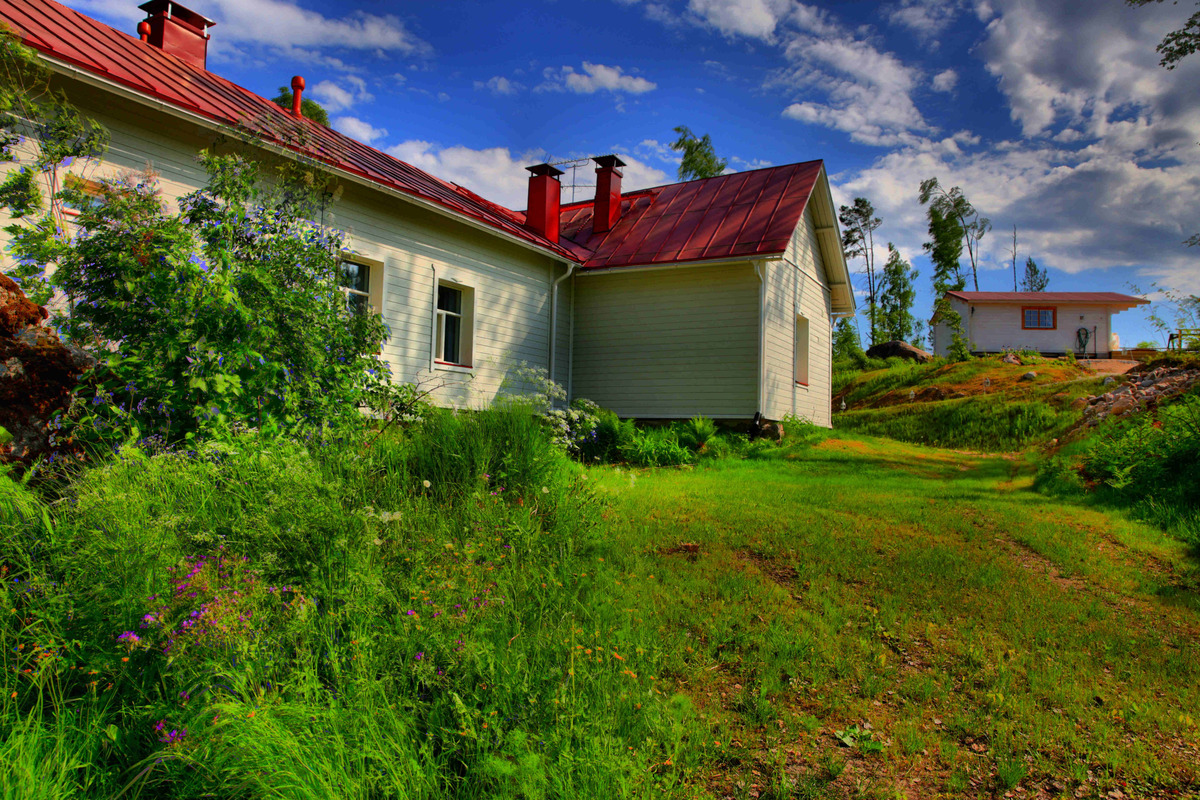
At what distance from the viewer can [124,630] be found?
3.04 metres

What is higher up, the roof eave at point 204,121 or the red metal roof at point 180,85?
the red metal roof at point 180,85

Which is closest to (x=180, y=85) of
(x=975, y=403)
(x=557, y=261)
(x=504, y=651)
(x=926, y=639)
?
(x=557, y=261)

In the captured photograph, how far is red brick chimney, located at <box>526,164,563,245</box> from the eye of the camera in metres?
14.4

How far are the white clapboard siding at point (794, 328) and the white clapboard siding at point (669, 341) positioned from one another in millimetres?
437

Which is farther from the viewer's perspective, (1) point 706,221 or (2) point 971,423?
(2) point 971,423

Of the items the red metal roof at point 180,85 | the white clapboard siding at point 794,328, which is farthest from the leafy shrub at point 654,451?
the red metal roof at point 180,85

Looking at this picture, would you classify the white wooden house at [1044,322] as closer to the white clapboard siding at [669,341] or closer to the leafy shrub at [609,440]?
the white clapboard siding at [669,341]

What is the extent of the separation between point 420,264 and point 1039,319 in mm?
33592

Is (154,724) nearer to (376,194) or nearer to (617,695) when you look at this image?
(617,695)

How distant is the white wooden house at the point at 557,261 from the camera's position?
26.4ft

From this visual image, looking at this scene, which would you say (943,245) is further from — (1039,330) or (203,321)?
(203,321)

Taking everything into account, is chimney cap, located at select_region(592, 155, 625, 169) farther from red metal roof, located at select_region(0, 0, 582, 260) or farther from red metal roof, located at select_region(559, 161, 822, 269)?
red metal roof, located at select_region(0, 0, 582, 260)

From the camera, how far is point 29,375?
4.60 metres

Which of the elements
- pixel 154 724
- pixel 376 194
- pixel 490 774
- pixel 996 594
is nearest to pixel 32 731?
pixel 154 724
